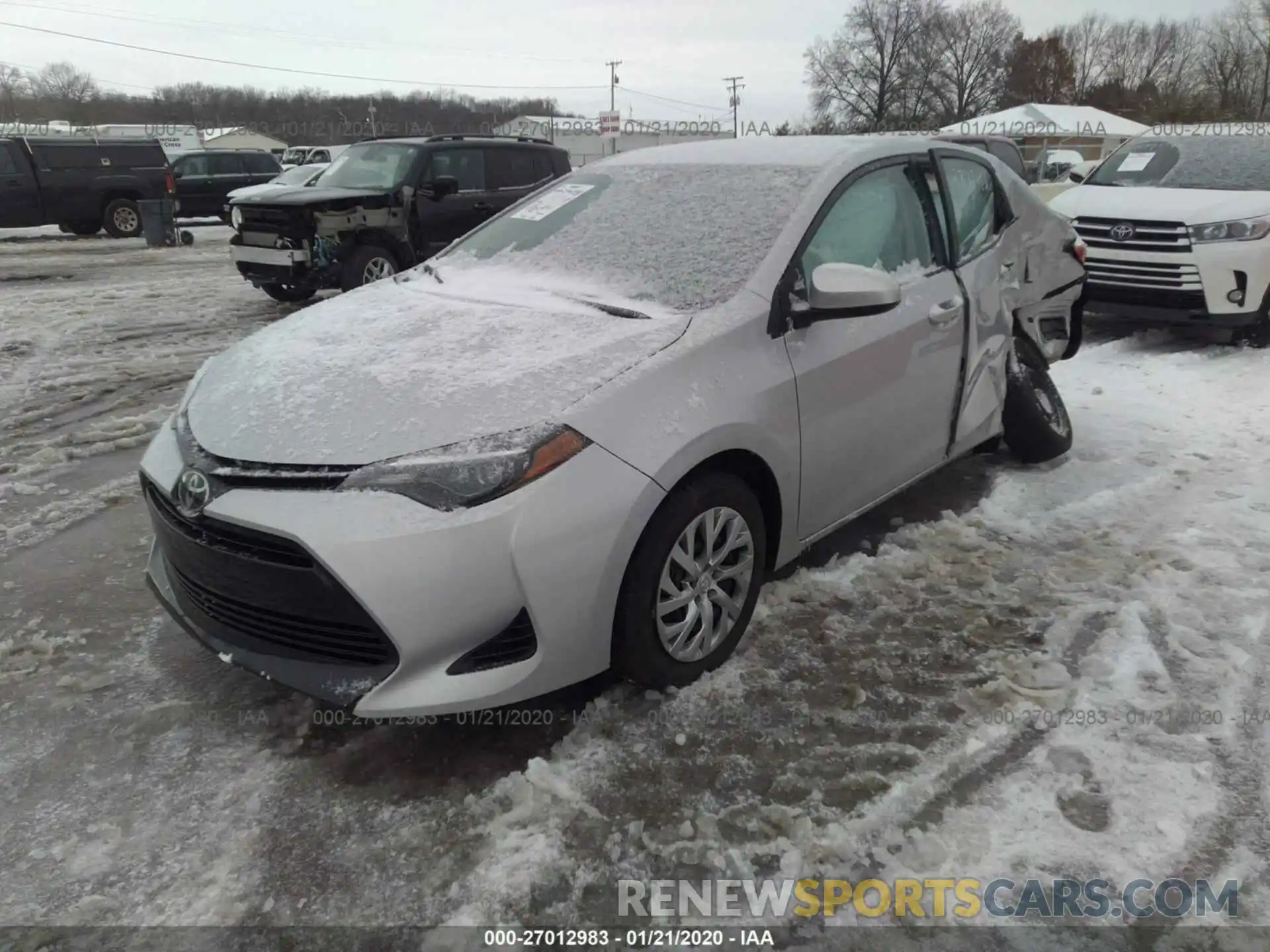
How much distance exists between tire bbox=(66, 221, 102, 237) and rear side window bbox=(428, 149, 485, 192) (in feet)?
38.4

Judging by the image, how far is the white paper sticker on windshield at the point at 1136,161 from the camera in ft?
28.3

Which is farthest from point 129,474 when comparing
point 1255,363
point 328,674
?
point 1255,363

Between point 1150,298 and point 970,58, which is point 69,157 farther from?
point 970,58

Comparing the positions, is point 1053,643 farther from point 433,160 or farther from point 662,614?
point 433,160

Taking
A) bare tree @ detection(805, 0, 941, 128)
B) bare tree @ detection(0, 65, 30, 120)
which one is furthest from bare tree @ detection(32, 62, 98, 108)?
bare tree @ detection(805, 0, 941, 128)

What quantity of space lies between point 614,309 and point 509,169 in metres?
8.02

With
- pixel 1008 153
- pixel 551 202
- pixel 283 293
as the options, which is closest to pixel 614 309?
pixel 551 202

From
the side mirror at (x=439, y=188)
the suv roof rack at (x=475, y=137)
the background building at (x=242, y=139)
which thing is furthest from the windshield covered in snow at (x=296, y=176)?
the background building at (x=242, y=139)

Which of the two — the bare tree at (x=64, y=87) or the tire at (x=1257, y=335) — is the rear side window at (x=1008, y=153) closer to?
the tire at (x=1257, y=335)

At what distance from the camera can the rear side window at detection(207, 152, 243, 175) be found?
67.1 ft

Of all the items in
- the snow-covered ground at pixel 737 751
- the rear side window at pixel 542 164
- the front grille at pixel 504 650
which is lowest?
the snow-covered ground at pixel 737 751

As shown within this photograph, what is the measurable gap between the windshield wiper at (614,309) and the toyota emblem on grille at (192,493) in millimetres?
1354

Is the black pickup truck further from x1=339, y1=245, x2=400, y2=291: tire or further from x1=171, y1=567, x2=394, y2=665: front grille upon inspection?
x1=171, y1=567, x2=394, y2=665: front grille

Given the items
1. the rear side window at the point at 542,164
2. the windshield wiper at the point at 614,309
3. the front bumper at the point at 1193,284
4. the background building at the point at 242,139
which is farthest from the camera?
the background building at the point at 242,139
